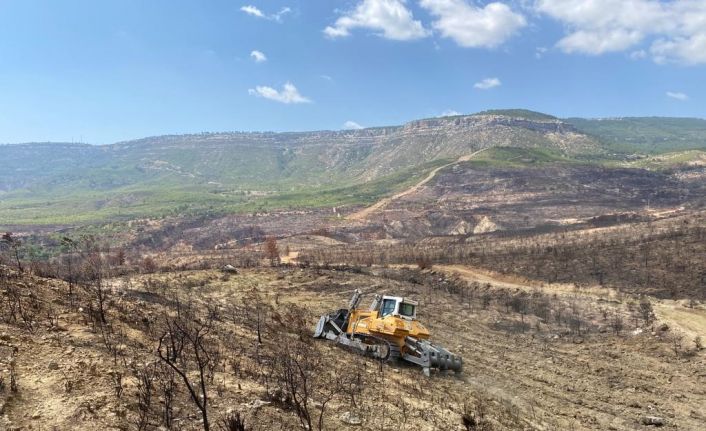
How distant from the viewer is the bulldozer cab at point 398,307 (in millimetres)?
15491

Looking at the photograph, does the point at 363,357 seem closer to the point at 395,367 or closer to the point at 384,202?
the point at 395,367

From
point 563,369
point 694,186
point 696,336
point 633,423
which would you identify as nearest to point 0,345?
point 633,423

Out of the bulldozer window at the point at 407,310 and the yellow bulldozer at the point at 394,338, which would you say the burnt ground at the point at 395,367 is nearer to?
the yellow bulldozer at the point at 394,338

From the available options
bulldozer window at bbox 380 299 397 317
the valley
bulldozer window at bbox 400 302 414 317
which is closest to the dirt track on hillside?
the valley

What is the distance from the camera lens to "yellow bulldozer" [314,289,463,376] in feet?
48.6

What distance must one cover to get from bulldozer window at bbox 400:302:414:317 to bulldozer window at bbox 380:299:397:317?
0.90 ft

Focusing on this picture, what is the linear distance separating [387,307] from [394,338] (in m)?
1.24

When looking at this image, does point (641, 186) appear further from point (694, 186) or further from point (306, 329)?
point (306, 329)

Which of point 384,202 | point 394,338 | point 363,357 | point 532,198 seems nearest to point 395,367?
point 394,338

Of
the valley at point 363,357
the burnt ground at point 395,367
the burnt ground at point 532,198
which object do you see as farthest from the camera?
the burnt ground at point 532,198

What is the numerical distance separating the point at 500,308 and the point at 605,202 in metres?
66.0

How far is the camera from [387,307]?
15906 mm

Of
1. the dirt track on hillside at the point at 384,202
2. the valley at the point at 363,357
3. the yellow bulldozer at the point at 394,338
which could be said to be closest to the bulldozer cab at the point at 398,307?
the yellow bulldozer at the point at 394,338

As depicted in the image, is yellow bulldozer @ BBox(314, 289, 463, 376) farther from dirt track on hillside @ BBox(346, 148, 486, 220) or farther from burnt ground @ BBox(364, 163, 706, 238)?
dirt track on hillside @ BBox(346, 148, 486, 220)
